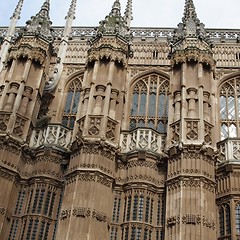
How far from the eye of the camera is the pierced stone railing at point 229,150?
57.0 ft

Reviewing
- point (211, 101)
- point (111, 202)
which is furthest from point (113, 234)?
point (211, 101)

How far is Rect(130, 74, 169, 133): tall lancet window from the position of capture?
21.0 metres

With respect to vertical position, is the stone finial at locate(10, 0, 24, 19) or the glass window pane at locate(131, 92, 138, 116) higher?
the stone finial at locate(10, 0, 24, 19)

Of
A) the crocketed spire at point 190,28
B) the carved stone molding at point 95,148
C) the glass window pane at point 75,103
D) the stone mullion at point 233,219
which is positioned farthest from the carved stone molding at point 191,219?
the glass window pane at point 75,103

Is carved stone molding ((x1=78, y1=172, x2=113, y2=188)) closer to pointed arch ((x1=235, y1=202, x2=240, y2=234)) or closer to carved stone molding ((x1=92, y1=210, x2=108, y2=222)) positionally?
carved stone molding ((x1=92, y1=210, x2=108, y2=222))

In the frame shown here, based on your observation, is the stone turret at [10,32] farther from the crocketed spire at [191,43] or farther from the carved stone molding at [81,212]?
the carved stone molding at [81,212]

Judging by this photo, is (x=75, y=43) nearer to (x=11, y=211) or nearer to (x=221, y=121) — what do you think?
(x=221, y=121)

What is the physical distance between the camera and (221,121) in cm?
2086

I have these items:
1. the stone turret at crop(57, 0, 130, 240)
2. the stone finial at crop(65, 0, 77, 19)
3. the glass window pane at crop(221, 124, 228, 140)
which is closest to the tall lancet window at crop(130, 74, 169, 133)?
the stone turret at crop(57, 0, 130, 240)

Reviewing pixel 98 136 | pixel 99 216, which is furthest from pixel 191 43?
pixel 99 216

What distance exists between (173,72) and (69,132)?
559cm

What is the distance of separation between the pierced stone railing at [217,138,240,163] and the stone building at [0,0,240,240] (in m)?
0.04

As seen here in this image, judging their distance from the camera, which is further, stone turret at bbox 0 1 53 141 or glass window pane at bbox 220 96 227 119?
glass window pane at bbox 220 96 227 119

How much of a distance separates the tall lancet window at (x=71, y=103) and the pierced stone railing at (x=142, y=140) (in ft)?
13.6
